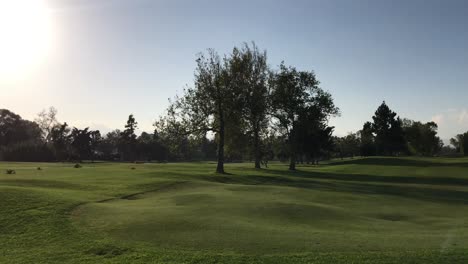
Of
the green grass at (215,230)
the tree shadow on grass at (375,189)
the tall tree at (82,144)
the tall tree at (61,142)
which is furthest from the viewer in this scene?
the tall tree at (82,144)

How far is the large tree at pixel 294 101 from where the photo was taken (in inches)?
2633

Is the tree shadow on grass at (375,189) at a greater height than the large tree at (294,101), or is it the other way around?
the large tree at (294,101)

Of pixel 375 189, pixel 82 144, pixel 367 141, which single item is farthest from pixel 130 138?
pixel 375 189

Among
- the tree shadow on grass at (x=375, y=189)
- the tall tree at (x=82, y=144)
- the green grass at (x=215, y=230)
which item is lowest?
the green grass at (x=215, y=230)

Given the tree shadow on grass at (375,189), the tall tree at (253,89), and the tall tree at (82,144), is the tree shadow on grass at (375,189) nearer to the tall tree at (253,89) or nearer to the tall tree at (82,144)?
the tall tree at (253,89)

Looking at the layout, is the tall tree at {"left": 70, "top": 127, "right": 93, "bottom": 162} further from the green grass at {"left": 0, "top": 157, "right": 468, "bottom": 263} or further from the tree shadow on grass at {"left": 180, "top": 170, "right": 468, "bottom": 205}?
the green grass at {"left": 0, "top": 157, "right": 468, "bottom": 263}

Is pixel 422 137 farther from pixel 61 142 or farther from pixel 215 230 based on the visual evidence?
pixel 215 230

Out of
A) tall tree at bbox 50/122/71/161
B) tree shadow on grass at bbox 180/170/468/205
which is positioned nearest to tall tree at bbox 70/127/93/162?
tall tree at bbox 50/122/71/161

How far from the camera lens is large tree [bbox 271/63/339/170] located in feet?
219

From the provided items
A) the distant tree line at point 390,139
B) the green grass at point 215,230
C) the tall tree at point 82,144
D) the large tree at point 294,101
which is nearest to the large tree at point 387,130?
the distant tree line at point 390,139

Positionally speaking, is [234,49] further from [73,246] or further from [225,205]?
[73,246]

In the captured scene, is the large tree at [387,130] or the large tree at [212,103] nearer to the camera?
the large tree at [212,103]

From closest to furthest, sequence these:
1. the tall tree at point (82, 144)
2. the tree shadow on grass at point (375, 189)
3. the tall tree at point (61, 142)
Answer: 1. the tree shadow on grass at point (375, 189)
2. the tall tree at point (61, 142)
3. the tall tree at point (82, 144)

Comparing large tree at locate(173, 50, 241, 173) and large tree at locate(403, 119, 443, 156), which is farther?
large tree at locate(403, 119, 443, 156)
